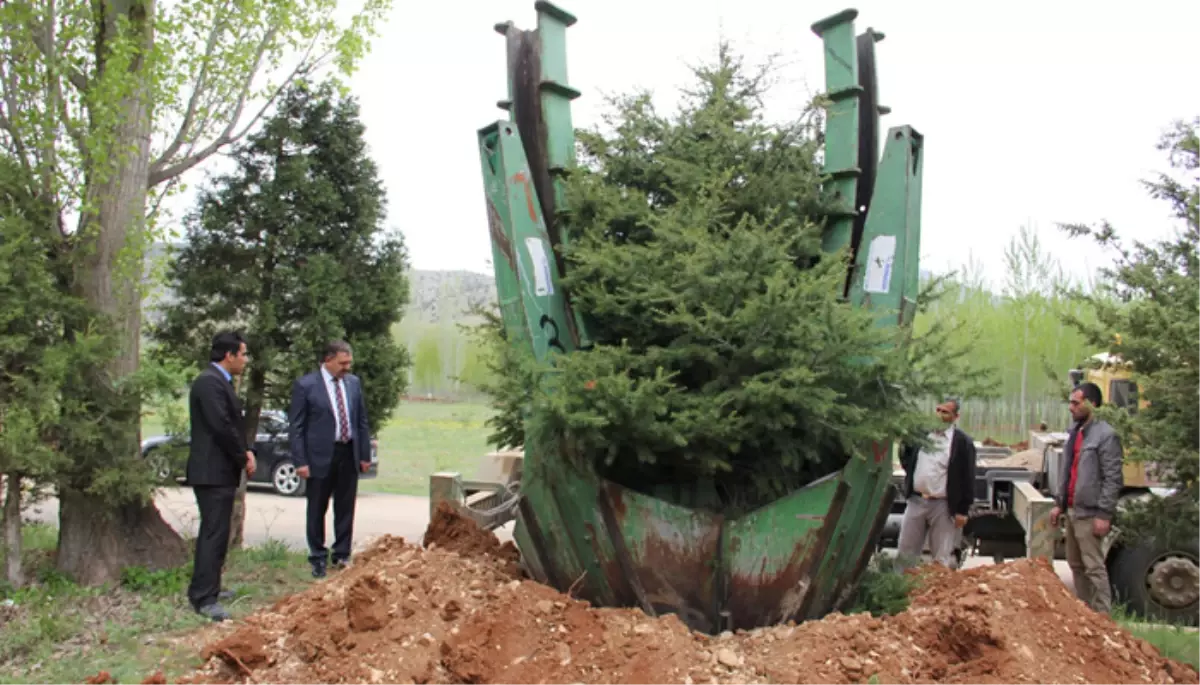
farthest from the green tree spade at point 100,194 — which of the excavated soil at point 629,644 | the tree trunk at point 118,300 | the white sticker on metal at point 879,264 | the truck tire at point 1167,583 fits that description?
the truck tire at point 1167,583

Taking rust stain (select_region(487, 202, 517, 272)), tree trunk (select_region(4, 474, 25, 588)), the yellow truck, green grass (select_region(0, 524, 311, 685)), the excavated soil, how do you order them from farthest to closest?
the yellow truck, tree trunk (select_region(4, 474, 25, 588)), rust stain (select_region(487, 202, 517, 272)), green grass (select_region(0, 524, 311, 685)), the excavated soil

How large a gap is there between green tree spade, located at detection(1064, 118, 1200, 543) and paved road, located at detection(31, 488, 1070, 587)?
4115 mm

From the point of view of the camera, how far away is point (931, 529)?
734 cm

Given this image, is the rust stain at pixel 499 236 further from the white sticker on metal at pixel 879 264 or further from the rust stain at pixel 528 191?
the white sticker on metal at pixel 879 264

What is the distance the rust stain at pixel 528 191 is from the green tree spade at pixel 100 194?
2.78 meters

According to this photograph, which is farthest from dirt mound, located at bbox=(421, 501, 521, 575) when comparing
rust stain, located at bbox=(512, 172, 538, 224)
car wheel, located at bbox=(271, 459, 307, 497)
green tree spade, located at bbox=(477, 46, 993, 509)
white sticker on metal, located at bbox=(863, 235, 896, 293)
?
car wheel, located at bbox=(271, 459, 307, 497)

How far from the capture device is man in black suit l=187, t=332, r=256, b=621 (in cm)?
575

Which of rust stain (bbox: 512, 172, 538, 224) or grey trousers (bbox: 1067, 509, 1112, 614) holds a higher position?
rust stain (bbox: 512, 172, 538, 224)

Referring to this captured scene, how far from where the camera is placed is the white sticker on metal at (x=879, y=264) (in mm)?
5250

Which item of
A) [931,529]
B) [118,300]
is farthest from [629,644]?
[118,300]

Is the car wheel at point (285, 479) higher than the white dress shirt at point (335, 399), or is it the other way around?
the white dress shirt at point (335, 399)

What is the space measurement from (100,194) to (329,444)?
221 cm

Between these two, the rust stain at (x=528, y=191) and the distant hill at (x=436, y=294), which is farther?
the distant hill at (x=436, y=294)

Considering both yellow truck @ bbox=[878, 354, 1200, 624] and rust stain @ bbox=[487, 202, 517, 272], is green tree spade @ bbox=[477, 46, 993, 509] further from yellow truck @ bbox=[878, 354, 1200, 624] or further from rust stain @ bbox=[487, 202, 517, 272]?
yellow truck @ bbox=[878, 354, 1200, 624]
